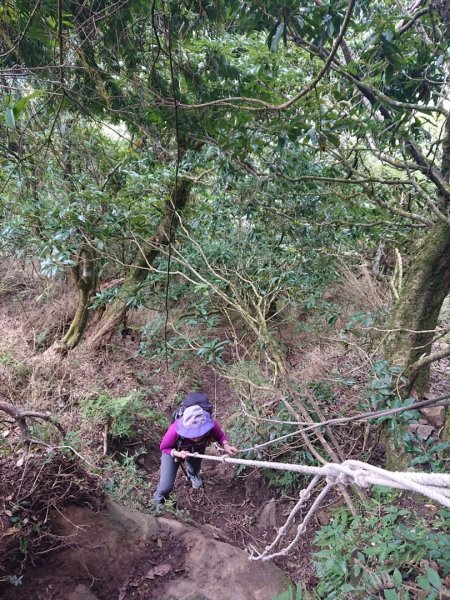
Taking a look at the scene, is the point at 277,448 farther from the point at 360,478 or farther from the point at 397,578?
the point at 360,478

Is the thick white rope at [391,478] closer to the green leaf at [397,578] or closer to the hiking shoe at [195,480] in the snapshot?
the green leaf at [397,578]

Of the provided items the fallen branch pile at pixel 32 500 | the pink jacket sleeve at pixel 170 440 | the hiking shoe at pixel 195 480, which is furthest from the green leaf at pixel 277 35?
the hiking shoe at pixel 195 480

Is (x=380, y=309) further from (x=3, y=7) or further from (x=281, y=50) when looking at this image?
(x=3, y=7)

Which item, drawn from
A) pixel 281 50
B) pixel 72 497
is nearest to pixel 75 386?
pixel 72 497

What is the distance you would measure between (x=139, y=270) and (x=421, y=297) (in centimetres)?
358

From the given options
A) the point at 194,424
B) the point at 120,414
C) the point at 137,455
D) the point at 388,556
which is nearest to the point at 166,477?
the point at 194,424

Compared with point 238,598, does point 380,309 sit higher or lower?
higher

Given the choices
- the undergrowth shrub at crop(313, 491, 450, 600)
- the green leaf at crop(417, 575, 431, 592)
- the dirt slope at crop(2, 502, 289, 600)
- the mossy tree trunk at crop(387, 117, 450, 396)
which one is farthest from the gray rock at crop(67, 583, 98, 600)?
the mossy tree trunk at crop(387, 117, 450, 396)

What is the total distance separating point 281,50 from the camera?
2.86m

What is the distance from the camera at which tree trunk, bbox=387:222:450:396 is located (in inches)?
108

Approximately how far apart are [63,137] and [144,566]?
14.3ft

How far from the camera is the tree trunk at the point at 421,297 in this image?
274 centimetres

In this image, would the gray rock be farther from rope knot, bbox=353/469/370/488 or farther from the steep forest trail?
rope knot, bbox=353/469/370/488

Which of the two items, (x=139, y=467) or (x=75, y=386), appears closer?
(x=139, y=467)
